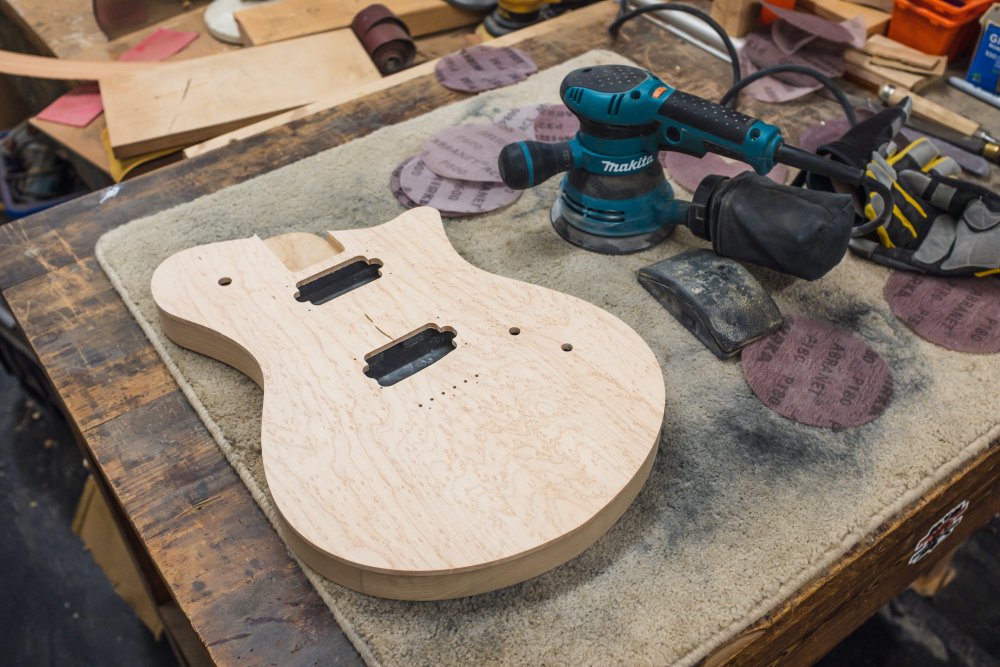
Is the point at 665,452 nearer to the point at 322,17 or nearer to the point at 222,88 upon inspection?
the point at 222,88

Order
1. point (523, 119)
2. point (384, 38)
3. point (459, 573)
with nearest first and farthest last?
1. point (459, 573)
2. point (523, 119)
3. point (384, 38)

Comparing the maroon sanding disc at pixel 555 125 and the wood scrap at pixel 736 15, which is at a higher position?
the wood scrap at pixel 736 15

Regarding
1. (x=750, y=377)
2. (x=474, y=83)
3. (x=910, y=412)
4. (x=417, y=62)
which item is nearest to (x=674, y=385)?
(x=750, y=377)

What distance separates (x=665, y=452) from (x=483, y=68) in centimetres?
76

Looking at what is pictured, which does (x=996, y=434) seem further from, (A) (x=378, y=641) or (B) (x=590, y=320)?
(A) (x=378, y=641)

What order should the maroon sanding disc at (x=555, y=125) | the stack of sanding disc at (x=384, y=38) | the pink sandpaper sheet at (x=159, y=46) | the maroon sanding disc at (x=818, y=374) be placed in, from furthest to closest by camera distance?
the pink sandpaper sheet at (x=159, y=46) < the stack of sanding disc at (x=384, y=38) < the maroon sanding disc at (x=555, y=125) < the maroon sanding disc at (x=818, y=374)

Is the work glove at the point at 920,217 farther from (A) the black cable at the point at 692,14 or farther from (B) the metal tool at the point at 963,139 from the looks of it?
(A) the black cable at the point at 692,14

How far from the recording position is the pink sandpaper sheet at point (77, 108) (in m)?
1.49

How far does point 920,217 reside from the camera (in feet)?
3.32

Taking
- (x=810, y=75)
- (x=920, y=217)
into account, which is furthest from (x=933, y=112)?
(x=920, y=217)

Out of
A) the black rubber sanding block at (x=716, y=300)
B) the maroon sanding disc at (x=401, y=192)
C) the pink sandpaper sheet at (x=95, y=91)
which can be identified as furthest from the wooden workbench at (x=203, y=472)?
the pink sandpaper sheet at (x=95, y=91)

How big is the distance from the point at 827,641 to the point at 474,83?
0.89 metres

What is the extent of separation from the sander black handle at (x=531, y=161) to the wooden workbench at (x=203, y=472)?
35 cm

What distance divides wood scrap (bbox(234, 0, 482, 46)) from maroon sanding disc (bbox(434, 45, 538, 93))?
25cm
